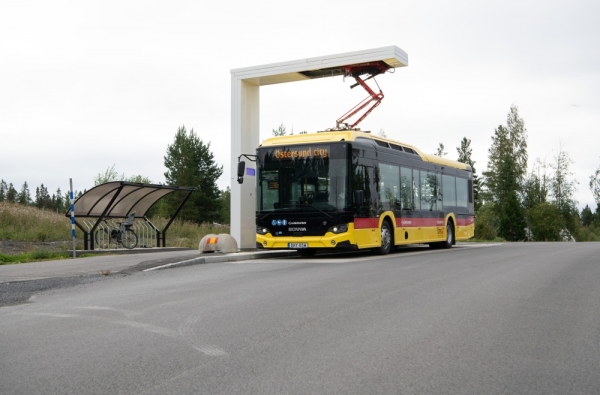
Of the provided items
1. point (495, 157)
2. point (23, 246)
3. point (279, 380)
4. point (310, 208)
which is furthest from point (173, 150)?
point (279, 380)

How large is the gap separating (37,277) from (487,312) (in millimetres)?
9460

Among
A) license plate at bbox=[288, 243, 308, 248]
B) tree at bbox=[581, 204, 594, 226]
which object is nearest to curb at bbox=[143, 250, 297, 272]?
license plate at bbox=[288, 243, 308, 248]

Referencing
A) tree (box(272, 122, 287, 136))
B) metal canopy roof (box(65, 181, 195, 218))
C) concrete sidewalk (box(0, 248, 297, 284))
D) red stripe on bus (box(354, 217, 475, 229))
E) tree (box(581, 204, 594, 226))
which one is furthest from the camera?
tree (box(581, 204, 594, 226))

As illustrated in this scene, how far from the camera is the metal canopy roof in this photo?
23.0m

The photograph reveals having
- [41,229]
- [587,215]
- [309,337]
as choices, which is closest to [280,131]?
[41,229]

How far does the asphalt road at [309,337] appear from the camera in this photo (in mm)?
5031

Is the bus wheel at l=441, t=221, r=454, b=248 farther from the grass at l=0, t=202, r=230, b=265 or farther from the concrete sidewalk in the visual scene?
the grass at l=0, t=202, r=230, b=265

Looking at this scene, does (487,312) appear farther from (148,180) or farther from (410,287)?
(148,180)

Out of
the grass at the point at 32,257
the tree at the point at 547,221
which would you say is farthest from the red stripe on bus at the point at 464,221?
the tree at the point at 547,221

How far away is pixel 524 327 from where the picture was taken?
736 cm

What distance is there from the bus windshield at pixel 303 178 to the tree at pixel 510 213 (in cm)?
6841

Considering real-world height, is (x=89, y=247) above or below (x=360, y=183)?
below

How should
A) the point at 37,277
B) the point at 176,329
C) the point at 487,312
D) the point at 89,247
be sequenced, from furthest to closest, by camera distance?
the point at 89,247 < the point at 37,277 < the point at 487,312 < the point at 176,329

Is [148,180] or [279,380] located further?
[148,180]
